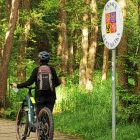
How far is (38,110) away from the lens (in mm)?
9594

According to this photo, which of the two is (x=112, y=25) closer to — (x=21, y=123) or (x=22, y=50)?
(x=21, y=123)

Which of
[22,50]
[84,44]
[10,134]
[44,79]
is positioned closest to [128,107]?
[10,134]

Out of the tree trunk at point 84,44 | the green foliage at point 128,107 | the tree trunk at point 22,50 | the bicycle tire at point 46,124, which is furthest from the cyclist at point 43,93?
the tree trunk at point 22,50

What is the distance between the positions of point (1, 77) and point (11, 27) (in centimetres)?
209

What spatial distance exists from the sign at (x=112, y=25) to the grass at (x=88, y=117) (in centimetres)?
308

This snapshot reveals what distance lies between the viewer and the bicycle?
888 centimetres

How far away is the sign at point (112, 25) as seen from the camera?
860 cm

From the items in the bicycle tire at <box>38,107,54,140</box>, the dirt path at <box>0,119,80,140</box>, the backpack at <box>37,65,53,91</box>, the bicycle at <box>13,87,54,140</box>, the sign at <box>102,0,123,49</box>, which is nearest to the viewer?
the sign at <box>102,0,123,49</box>

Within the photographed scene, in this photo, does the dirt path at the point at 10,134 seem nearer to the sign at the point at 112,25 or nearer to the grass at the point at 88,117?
the grass at the point at 88,117

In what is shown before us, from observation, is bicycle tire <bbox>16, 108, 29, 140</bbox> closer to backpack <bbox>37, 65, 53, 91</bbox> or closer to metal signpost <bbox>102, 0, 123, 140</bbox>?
backpack <bbox>37, 65, 53, 91</bbox>

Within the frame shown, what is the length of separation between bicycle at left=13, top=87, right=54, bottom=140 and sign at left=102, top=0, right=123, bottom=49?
71.5 inches

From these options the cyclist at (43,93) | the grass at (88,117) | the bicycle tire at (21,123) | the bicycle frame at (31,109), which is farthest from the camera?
the grass at (88,117)

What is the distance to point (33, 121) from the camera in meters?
9.65

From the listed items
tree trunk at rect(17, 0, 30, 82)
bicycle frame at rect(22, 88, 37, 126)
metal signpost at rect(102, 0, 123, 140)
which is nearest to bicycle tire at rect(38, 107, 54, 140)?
bicycle frame at rect(22, 88, 37, 126)
